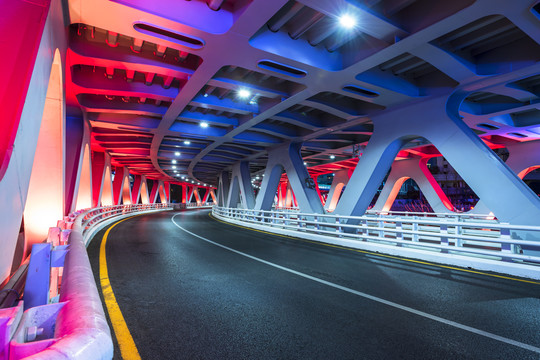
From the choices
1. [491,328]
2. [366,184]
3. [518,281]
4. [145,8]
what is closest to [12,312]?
[491,328]

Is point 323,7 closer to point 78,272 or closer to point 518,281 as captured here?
point 78,272

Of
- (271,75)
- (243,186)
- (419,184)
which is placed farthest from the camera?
(243,186)

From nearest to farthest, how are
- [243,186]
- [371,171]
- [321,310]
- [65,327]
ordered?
1. [65,327]
2. [321,310]
3. [371,171]
4. [243,186]

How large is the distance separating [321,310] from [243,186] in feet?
76.2

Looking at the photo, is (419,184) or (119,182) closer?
(419,184)

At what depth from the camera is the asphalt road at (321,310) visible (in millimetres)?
3254

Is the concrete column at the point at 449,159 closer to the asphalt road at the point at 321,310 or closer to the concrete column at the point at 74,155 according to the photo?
the asphalt road at the point at 321,310

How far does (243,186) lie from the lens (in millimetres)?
27359

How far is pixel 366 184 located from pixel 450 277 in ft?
21.1

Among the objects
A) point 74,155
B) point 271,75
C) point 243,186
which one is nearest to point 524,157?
point 271,75

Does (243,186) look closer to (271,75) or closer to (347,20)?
(271,75)

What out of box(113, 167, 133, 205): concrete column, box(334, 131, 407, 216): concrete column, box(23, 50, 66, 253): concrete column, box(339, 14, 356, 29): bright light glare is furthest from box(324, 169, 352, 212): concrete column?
box(23, 50, 66, 253): concrete column

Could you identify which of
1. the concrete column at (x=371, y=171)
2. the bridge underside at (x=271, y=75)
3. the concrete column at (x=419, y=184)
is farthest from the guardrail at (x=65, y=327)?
the concrete column at (x=419, y=184)

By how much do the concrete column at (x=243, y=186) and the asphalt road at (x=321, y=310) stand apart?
18.4 meters
